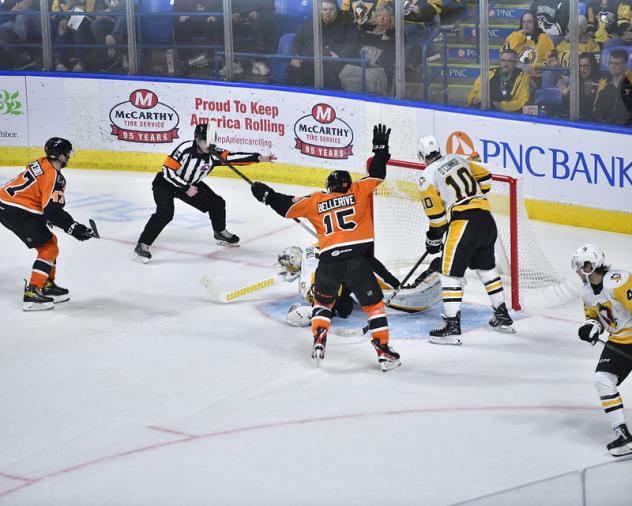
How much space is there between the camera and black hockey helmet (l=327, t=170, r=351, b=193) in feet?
21.6

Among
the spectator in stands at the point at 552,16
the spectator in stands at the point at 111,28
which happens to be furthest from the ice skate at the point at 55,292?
the spectator in stands at the point at 111,28

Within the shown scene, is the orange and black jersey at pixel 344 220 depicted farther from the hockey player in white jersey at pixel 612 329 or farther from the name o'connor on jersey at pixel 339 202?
the hockey player in white jersey at pixel 612 329

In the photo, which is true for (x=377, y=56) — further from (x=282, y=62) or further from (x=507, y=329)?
(x=507, y=329)

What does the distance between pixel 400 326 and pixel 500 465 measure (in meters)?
2.28

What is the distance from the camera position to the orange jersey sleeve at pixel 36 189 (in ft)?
25.9

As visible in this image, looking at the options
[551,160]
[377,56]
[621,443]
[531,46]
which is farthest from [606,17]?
[621,443]

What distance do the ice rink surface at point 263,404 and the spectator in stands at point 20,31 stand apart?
16.7ft

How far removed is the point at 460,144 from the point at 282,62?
2.42 m

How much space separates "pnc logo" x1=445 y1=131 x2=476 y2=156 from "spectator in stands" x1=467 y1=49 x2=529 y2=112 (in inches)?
14.2

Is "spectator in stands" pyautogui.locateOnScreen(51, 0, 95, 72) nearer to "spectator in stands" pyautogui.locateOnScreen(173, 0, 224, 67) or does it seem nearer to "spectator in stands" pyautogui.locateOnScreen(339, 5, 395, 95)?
"spectator in stands" pyautogui.locateOnScreen(173, 0, 224, 67)

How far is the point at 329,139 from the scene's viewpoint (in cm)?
1153

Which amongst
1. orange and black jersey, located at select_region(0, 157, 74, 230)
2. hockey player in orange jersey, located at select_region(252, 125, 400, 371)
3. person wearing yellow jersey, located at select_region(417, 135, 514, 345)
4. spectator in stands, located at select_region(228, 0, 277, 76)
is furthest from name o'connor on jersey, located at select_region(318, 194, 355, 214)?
spectator in stands, located at select_region(228, 0, 277, 76)

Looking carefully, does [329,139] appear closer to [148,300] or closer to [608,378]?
[148,300]

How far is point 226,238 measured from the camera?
31.9 feet
